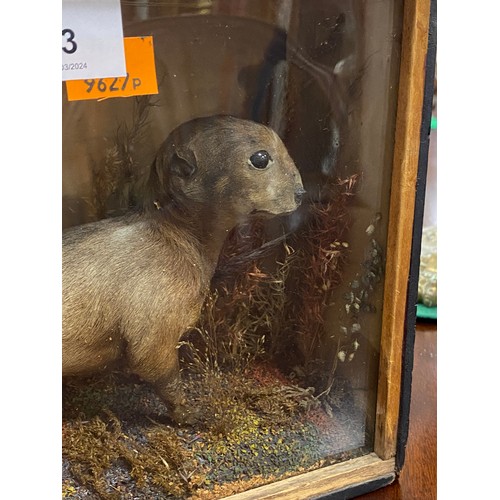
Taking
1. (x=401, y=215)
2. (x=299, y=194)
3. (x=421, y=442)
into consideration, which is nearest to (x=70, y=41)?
(x=299, y=194)

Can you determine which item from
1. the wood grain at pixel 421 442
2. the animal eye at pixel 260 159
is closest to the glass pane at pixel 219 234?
the animal eye at pixel 260 159

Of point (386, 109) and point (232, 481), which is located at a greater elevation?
point (386, 109)

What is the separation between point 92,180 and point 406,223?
0.34m

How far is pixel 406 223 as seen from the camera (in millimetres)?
770

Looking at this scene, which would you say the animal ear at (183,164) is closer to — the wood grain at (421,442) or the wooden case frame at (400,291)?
the wooden case frame at (400,291)

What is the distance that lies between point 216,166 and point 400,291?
27 cm

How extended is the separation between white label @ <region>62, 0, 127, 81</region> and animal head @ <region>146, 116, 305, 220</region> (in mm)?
103

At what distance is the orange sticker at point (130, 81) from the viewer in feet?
2.06

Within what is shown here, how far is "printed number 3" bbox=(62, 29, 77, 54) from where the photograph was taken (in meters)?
0.60

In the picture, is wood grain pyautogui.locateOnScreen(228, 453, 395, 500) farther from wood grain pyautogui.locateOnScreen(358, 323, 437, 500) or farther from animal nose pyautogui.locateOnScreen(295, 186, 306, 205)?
animal nose pyautogui.locateOnScreen(295, 186, 306, 205)
